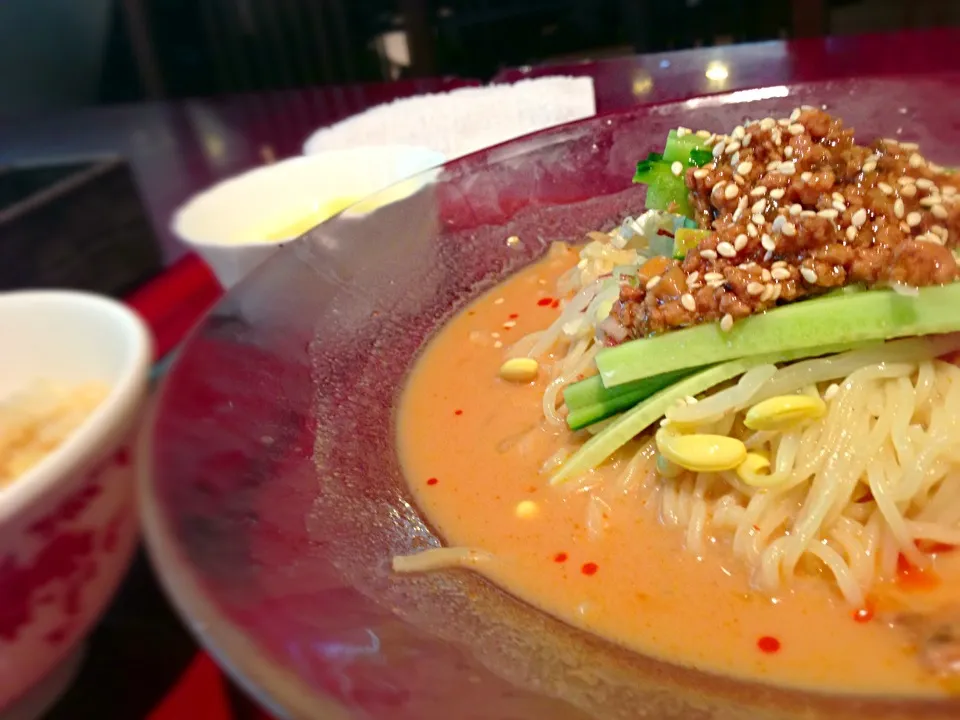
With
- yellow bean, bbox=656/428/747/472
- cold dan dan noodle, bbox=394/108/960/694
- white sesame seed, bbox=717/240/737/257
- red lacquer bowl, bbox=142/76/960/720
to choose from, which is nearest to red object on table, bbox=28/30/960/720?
red lacquer bowl, bbox=142/76/960/720

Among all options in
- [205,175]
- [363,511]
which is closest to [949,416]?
[363,511]

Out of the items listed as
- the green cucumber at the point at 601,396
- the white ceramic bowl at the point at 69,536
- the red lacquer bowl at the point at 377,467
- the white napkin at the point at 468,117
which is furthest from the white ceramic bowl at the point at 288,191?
the green cucumber at the point at 601,396

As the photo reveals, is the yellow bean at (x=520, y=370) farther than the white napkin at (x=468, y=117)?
No

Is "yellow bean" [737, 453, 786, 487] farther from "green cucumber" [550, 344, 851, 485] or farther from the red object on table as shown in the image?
the red object on table

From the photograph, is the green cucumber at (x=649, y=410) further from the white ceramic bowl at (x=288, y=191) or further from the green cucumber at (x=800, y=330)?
the white ceramic bowl at (x=288, y=191)

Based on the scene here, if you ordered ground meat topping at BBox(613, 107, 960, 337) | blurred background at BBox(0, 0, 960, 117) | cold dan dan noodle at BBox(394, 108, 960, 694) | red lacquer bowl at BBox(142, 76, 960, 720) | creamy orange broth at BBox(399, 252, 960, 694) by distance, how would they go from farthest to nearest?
blurred background at BBox(0, 0, 960, 117) → ground meat topping at BBox(613, 107, 960, 337) → cold dan dan noodle at BBox(394, 108, 960, 694) → creamy orange broth at BBox(399, 252, 960, 694) → red lacquer bowl at BBox(142, 76, 960, 720)

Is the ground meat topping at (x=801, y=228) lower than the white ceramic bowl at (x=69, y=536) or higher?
higher

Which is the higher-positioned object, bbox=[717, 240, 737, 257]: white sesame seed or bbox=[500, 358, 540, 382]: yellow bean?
bbox=[717, 240, 737, 257]: white sesame seed
